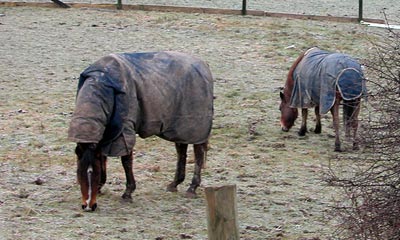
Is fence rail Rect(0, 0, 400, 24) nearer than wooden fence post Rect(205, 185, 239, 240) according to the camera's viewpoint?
No

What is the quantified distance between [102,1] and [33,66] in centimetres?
770

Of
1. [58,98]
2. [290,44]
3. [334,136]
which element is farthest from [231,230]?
[290,44]

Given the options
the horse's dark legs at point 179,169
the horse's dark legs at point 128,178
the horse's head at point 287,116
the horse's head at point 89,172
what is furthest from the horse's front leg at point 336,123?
the horse's head at point 89,172

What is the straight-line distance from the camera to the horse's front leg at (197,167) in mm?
10227

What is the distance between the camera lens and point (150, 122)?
31.9 ft

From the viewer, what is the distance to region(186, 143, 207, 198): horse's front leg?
10.2 meters

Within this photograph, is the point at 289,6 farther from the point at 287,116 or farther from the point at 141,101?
the point at 141,101

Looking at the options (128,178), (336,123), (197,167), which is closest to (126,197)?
(128,178)

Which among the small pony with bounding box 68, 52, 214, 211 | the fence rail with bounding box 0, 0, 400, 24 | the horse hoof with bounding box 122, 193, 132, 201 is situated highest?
the small pony with bounding box 68, 52, 214, 211

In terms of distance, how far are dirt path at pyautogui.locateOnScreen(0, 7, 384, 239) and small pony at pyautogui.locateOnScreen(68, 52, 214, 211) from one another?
0.37m

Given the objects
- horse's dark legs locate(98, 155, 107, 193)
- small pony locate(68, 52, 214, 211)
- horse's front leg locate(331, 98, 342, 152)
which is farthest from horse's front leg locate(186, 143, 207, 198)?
horse's front leg locate(331, 98, 342, 152)

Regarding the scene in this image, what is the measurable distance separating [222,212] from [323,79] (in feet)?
22.0

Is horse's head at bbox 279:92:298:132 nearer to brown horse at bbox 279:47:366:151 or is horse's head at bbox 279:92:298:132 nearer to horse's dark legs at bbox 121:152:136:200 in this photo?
brown horse at bbox 279:47:366:151

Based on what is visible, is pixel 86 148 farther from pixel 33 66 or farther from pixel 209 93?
pixel 33 66
